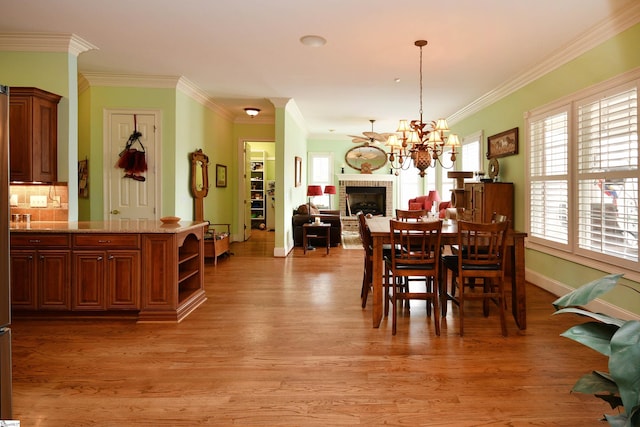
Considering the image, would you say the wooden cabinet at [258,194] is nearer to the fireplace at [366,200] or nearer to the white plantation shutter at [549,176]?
the fireplace at [366,200]

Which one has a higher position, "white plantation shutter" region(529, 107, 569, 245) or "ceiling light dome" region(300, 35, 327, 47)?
"ceiling light dome" region(300, 35, 327, 47)

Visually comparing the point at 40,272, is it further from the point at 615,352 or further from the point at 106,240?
the point at 615,352

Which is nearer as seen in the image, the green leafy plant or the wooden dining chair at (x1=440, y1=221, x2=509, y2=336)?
the green leafy plant

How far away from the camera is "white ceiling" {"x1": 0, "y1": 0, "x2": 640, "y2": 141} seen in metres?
3.36

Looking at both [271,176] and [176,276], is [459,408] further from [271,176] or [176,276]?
[271,176]

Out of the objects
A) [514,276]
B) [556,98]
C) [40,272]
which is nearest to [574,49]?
[556,98]

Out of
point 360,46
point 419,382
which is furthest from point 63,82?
point 419,382

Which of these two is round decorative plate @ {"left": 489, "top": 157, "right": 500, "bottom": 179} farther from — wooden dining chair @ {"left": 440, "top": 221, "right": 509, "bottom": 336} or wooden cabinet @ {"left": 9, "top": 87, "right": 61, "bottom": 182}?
wooden cabinet @ {"left": 9, "top": 87, "right": 61, "bottom": 182}

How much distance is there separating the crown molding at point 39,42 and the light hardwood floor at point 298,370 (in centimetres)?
287

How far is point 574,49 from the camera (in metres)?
4.07

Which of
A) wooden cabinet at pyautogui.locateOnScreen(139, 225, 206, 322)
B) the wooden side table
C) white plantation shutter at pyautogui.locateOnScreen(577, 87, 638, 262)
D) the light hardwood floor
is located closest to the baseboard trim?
the light hardwood floor

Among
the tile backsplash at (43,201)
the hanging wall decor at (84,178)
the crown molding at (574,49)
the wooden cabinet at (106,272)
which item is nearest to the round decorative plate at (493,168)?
the crown molding at (574,49)

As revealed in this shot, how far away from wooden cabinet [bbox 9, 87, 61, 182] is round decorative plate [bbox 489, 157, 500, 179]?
5.88 meters

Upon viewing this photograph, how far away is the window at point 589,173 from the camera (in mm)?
3389
